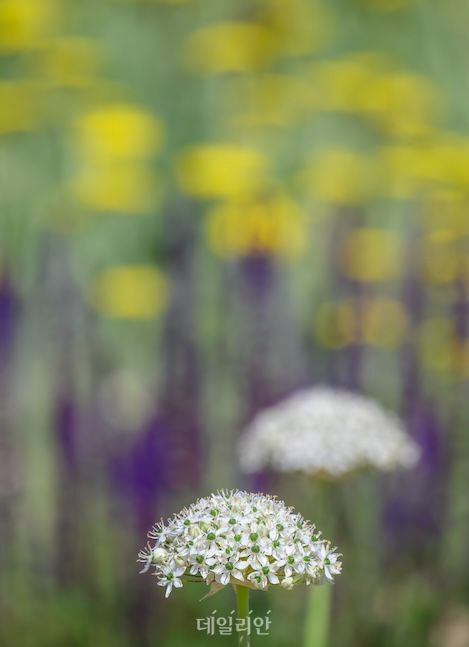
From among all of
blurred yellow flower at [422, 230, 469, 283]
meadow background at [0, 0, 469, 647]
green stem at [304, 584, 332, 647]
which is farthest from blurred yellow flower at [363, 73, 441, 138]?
green stem at [304, 584, 332, 647]

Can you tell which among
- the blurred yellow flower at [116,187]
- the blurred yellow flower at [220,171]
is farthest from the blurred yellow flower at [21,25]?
the blurred yellow flower at [220,171]

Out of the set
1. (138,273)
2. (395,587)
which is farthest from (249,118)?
(395,587)

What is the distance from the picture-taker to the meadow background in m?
2.56

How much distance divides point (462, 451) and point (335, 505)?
1.14 feet

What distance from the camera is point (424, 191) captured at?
3.49m

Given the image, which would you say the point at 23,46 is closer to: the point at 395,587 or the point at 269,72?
the point at 269,72

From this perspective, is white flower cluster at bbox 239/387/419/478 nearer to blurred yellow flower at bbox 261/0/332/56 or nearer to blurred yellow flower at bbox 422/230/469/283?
blurred yellow flower at bbox 422/230/469/283

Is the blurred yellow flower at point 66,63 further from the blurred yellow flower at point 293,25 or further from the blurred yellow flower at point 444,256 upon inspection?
the blurred yellow flower at point 444,256

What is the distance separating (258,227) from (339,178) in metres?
0.69

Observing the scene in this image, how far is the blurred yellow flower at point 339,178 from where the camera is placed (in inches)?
137

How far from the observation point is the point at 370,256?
3.39 meters

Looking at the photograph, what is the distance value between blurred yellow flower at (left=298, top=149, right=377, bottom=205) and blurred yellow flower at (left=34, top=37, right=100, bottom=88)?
2.29 ft

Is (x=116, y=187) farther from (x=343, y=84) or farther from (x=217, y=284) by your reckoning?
(x=343, y=84)

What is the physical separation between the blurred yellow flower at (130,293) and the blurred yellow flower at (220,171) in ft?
0.89
